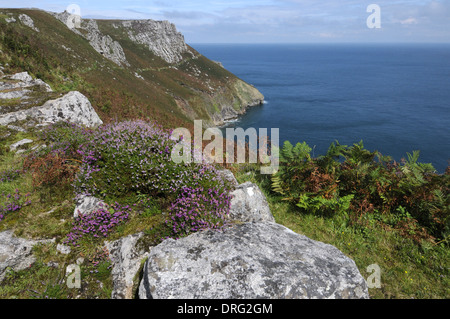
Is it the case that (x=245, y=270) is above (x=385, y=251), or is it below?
above

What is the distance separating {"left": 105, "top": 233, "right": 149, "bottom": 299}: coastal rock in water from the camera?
4.08m

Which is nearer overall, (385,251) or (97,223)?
(97,223)

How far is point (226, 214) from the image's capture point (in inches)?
214

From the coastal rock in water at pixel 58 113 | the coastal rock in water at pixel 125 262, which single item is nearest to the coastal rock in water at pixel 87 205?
the coastal rock in water at pixel 125 262

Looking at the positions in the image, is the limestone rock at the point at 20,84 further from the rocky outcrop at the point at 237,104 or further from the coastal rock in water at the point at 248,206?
the rocky outcrop at the point at 237,104

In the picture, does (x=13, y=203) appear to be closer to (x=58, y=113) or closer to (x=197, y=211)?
(x=197, y=211)

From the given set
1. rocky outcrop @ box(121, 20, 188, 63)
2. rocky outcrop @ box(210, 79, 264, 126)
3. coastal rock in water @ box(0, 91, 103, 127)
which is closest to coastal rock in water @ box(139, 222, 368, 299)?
coastal rock in water @ box(0, 91, 103, 127)

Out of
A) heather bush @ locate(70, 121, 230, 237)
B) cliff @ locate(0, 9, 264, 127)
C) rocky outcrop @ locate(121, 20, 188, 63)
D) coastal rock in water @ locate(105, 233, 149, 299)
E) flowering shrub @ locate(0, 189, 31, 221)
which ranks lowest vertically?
coastal rock in water @ locate(105, 233, 149, 299)

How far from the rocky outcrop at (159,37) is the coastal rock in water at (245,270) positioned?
381 ft

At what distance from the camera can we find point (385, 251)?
5793mm

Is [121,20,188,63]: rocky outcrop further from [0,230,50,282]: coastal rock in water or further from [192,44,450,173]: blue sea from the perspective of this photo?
[0,230,50,282]: coastal rock in water

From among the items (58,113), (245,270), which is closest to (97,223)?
(245,270)

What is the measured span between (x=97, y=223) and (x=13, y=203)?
225cm
